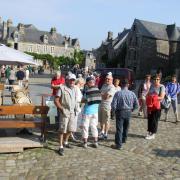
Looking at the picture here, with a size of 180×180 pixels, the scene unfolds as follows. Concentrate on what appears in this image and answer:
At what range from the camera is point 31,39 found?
11894cm

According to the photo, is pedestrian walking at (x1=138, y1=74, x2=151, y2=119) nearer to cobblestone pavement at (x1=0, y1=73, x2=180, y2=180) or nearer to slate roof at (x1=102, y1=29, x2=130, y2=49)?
cobblestone pavement at (x1=0, y1=73, x2=180, y2=180)

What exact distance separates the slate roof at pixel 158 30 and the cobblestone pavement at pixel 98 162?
59.4m

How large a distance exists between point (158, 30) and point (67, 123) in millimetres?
63506

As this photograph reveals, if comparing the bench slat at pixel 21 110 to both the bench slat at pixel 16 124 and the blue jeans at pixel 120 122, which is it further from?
the blue jeans at pixel 120 122

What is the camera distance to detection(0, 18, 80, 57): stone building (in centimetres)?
11653

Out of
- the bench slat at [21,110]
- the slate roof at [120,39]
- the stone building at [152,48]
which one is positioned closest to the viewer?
the bench slat at [21,110]

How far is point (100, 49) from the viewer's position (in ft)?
332

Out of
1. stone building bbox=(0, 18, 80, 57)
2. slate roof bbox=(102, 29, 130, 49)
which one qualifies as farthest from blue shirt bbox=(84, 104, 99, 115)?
stone building bbox=(0, 18, 80, 57)

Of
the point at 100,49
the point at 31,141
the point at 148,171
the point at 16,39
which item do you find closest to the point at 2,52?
the point at 31,141

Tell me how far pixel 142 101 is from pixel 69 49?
122 meters

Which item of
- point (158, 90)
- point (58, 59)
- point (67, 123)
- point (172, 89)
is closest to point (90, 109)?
point (67, 123)

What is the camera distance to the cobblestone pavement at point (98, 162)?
24.6 feet

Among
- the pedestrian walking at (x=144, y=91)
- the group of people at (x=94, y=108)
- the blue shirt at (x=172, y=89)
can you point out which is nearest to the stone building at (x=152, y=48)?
the pedestrian walking at (x=144, y=91)

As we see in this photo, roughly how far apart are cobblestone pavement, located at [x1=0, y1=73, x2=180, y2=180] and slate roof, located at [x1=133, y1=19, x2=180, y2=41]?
59397 millimetres
